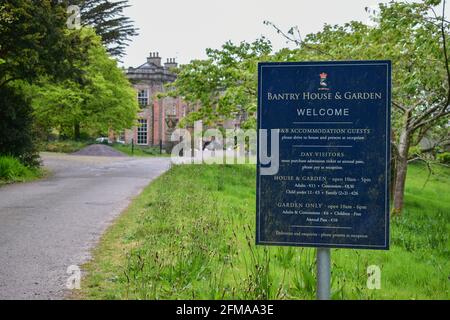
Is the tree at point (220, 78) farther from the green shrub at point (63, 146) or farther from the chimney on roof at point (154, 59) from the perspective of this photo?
the chimney on roof at point (154, 59)

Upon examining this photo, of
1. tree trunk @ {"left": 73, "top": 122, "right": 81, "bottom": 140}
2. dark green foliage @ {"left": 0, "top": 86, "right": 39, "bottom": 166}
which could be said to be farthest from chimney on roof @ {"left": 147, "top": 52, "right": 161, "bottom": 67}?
dark green foliage @ {"left": 0, "top": 86, "right": 39, "bottom": 166}

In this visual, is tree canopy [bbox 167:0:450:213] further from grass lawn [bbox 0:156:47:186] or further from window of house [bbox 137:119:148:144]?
window of house [bbox 137:119:148:144]

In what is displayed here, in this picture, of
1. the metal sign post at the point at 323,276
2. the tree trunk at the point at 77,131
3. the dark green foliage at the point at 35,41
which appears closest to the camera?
the metal sign post at the point at 323,276

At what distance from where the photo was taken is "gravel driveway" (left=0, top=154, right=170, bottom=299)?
5.95m

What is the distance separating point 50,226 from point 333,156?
6.58 meters

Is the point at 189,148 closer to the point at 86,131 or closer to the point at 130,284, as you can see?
the point at 86,131

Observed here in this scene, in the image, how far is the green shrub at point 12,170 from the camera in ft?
57.6

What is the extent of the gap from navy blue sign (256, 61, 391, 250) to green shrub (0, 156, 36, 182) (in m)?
15.1

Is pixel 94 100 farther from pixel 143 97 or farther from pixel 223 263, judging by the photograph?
pixel 223 263

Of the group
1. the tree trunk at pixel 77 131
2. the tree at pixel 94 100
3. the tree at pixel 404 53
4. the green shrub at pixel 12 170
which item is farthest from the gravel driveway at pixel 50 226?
the tree trunk at pixel 77 131

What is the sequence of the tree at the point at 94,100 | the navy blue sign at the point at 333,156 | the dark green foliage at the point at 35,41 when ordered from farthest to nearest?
1. the tree at the point at 94,100
2. the dark green foliage at the point at 35,41
3. the navy blue sign at the point at 333,156

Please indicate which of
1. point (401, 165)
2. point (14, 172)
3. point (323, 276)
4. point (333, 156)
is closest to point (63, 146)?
point (14, 172)

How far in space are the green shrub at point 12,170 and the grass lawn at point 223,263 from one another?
786cm
